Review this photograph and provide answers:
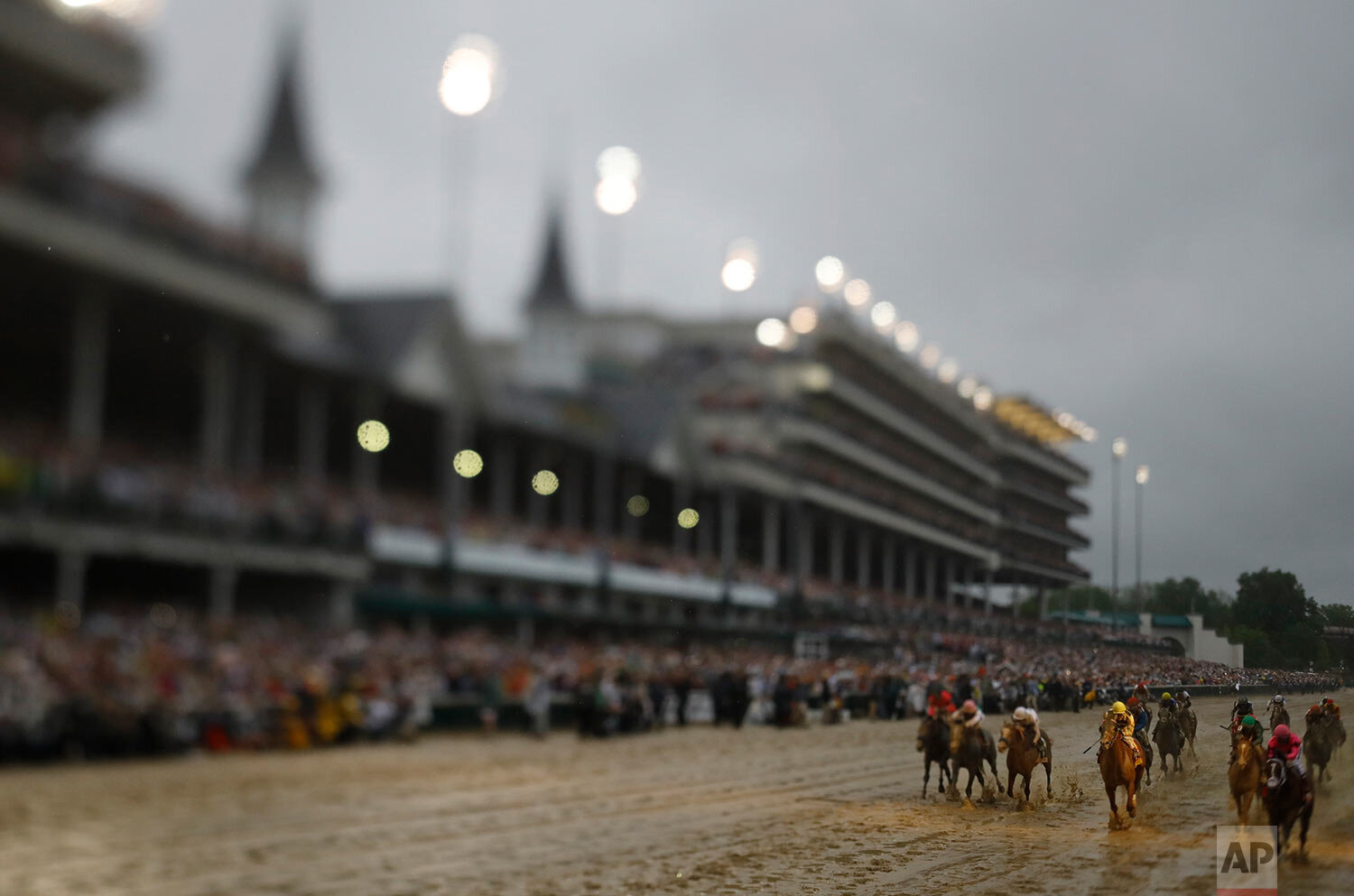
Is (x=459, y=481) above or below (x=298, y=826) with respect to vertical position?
above

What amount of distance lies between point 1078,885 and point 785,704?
262 cm

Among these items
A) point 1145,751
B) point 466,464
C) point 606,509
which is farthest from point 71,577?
point 1145,751

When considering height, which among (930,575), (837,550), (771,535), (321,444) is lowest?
(930,575)

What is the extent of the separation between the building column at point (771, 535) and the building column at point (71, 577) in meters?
9.73

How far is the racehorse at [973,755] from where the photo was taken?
16.7 feet

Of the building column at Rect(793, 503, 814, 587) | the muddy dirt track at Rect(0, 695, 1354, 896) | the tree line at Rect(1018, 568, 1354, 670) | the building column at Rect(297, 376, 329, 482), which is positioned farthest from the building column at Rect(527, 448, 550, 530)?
the tree line at Rect(1018, 568, 1354, 670)

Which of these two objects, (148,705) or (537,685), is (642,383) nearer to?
(537,685)

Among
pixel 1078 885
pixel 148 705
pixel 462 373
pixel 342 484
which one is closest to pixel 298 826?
pixel 342 484

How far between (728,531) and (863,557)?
127 inches

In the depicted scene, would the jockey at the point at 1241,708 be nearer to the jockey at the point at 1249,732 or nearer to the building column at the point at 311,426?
the jockey at the point at 1249,732

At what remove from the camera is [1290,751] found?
4.86 meters

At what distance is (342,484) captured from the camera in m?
15.9

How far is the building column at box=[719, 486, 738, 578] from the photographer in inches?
350

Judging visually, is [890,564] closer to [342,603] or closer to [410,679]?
[342,603]
